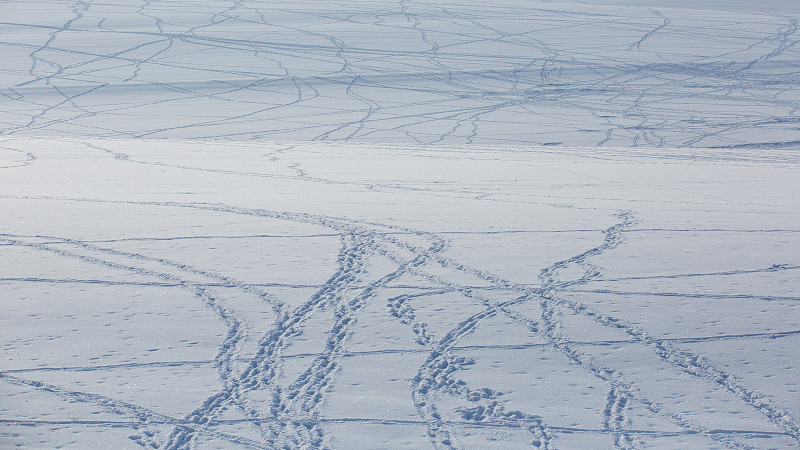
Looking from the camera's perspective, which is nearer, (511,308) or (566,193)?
(511,308)

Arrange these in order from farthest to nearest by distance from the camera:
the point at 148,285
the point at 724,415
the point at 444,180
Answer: the point at 444,180
the point at 148,285
the point at 724,415

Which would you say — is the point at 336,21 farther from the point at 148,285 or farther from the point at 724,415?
the point at 724,415

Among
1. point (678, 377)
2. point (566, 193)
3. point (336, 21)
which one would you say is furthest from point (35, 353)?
point (336, 21)

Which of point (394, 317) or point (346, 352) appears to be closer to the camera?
point (346, 352)

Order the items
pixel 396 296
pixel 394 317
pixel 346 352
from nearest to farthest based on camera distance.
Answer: pixel 346 352, pixel 394 317, pixel 396 296

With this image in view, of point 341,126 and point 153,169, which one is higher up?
point 153,169

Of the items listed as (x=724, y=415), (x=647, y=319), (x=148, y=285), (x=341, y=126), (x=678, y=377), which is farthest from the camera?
(x=341, y=126)

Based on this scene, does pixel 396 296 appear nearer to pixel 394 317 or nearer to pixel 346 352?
pixel 394 317

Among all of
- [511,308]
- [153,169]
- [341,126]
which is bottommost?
[341,126]

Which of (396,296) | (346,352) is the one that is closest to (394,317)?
(396,296)

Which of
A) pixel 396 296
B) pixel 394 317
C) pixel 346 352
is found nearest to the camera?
pixel 346 352

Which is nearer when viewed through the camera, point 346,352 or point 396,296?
point 346,352
